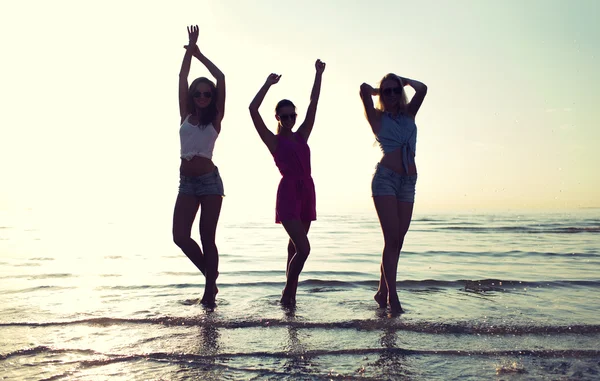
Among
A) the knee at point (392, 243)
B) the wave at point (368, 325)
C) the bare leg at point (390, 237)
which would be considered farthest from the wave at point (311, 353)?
the knee at point (392, 243)

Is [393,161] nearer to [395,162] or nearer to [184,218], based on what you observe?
[395,162]

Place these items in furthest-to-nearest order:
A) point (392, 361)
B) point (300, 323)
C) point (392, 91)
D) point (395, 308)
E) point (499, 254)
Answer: point (499, 254), point (392, 91), point (395, 308), point (300, 323), point (392, 361)

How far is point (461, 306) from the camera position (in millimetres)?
5965

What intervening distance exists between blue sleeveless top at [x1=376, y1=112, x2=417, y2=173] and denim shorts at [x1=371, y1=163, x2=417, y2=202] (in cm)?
14

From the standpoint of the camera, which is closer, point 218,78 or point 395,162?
point 395,162

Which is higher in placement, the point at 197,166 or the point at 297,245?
the point at 197,166

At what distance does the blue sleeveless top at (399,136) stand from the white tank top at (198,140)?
177 cm

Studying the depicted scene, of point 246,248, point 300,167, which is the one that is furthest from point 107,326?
point 246,248

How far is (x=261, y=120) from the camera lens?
5.82m

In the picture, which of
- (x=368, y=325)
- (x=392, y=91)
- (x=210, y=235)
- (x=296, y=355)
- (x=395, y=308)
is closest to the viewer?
(x=296, y=355)

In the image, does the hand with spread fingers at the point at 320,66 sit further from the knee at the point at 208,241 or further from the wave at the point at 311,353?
the wave at the point at 311,353

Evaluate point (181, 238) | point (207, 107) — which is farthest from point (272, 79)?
point (181, 238)

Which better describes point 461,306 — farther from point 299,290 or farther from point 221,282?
point 221,282

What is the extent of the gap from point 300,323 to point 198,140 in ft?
7.28
